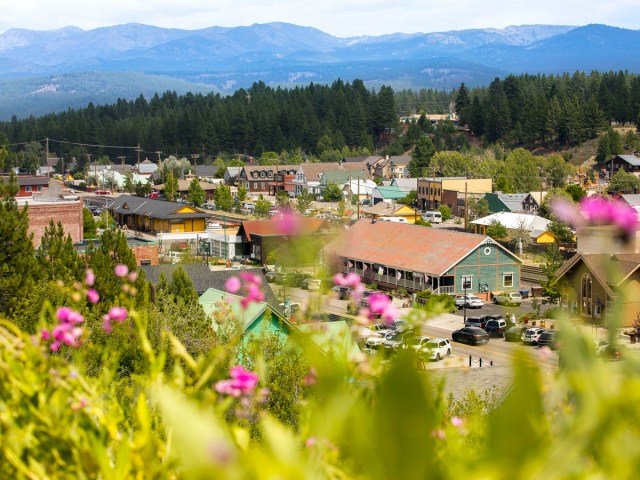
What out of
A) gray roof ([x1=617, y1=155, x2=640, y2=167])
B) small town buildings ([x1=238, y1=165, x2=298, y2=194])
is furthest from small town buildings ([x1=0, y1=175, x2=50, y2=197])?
gray roof ([x1=617, y1=155, x2=640, y2=167])

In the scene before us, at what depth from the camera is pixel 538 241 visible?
2883 centimetres

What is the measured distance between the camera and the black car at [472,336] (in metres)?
16.4

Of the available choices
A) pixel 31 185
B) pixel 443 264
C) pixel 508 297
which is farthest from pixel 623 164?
pixel 31 185

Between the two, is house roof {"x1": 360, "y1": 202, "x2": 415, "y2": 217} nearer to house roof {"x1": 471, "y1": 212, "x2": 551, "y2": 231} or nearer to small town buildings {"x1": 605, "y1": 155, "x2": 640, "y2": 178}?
house roof {"x1": 471, "y1": 212, "x2": 551, "y2": 231}

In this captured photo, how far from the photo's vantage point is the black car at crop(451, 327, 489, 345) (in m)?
16.4

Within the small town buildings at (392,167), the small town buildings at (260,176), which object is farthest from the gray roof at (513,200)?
the small town buildings at (392,167)

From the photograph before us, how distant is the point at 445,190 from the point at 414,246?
59.5ft

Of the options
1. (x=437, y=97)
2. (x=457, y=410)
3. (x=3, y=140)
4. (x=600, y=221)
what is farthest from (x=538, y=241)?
(x=437, y=97)

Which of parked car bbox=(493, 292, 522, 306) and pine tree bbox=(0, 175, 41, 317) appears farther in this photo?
parked car bbox=(493, 292, 522, 306)

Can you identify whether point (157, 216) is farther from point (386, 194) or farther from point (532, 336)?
point (532, 336)

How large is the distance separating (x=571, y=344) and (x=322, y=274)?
110 cm

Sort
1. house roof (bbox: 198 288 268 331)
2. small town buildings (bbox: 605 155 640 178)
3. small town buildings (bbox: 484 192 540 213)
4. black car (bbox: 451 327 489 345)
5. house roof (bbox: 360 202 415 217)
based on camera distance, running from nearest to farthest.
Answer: house roof (bbox: 198 288 268 331)
black car (bbox: 451 327 489 345)
small town buildings (bbox: 484 192 540 213)
house roof (bbox: 360 202 415 217)
small town buildings (bbox: 605 155 640 178)

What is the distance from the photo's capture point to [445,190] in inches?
1634

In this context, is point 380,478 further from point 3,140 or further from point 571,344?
point 3,140
